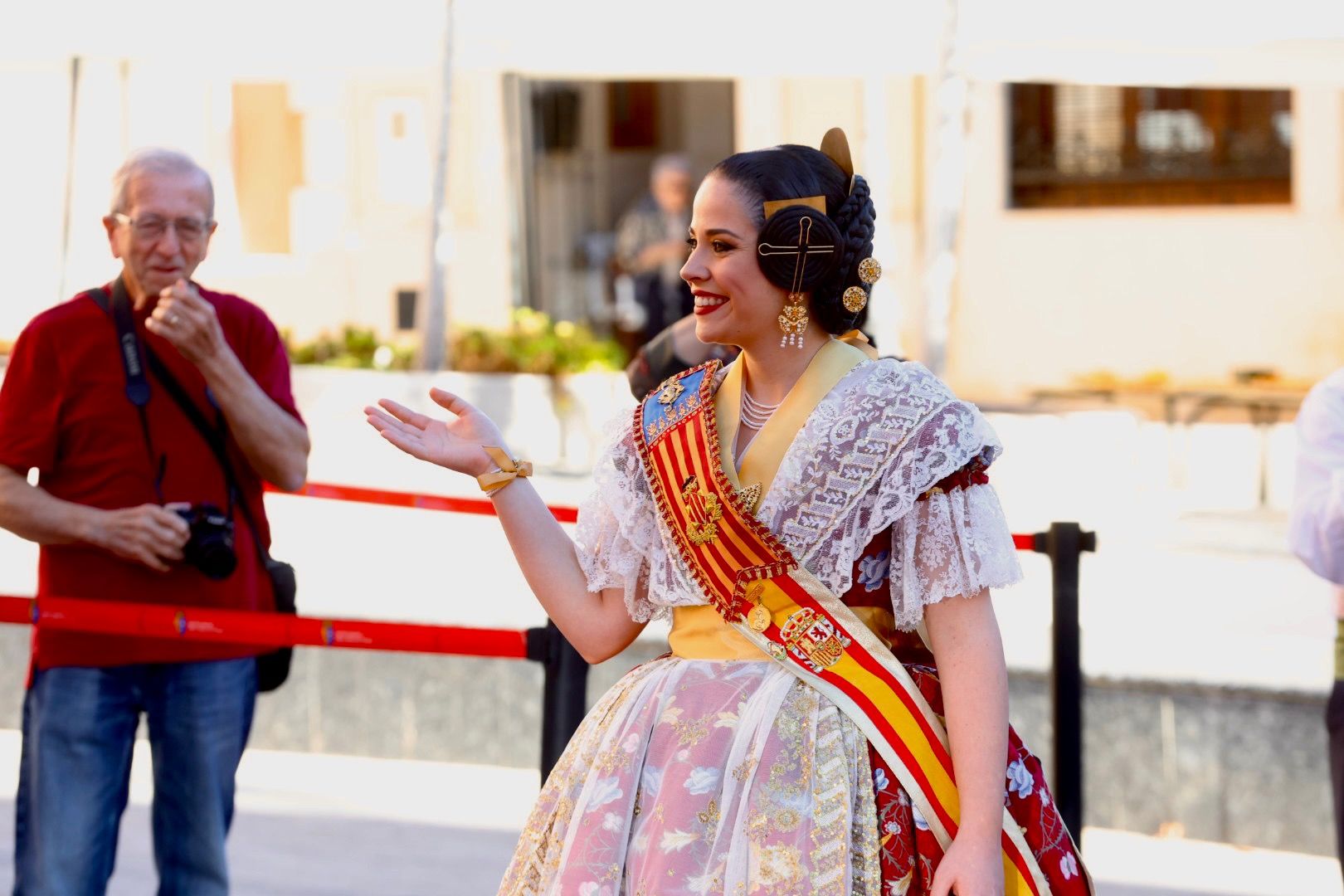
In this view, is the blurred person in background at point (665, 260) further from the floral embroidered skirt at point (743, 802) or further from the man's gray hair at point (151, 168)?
the floral embroidered skirt at point (743, 802)

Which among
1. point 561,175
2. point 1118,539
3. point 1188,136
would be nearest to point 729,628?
point 1118,539

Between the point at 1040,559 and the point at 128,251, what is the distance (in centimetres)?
446

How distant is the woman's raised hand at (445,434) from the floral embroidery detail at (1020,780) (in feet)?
2.59

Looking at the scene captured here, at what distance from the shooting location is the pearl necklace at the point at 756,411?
235 cm

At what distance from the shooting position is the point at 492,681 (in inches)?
221

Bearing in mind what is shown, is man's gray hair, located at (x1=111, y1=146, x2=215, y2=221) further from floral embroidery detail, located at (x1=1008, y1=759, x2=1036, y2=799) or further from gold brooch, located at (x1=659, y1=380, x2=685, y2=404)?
floral embroidery detail, located at (x1=1008, y1=759, x2=1036, y2=799)

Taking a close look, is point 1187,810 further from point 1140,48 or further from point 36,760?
point 1140,48

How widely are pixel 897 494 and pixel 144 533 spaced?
56.2 inches

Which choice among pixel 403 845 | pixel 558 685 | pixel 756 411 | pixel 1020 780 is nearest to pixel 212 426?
pixel 558 685

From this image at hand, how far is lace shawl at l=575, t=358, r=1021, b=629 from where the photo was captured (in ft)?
7.29

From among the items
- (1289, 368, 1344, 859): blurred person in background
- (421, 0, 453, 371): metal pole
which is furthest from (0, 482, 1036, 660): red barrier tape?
(421, 0, 453, 371): metal pole

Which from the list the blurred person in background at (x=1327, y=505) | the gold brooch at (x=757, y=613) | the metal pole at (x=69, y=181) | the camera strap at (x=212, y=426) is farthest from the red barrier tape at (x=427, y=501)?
the metal pole at (x=69, y=181)

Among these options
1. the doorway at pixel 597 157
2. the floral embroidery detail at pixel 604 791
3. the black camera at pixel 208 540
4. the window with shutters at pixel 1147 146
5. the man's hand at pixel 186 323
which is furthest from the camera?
the doorway at pixel 597 157

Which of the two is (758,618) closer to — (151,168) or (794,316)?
(794,316)
